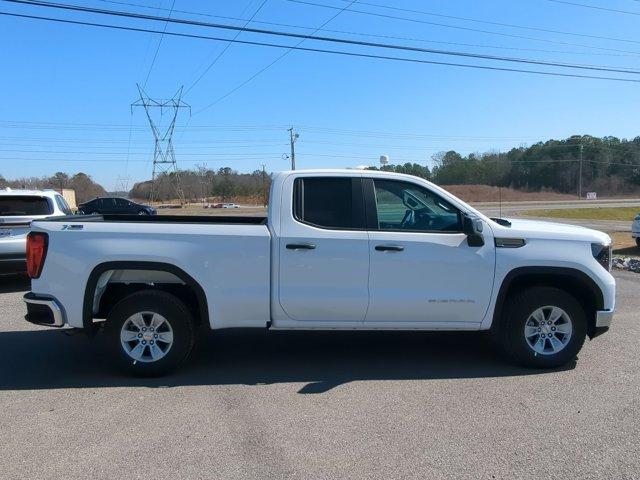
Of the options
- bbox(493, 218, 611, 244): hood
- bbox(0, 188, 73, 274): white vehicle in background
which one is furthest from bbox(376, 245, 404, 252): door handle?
bbox(0, 188, 73, 274): white vehicle in background

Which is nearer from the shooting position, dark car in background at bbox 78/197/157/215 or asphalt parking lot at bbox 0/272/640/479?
asphalt parking lot at bbox 0/272/640/479

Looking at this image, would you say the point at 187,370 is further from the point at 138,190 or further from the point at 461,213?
the point at 138,190

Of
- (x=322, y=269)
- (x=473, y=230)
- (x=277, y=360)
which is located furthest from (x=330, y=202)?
(x=277, y=360)

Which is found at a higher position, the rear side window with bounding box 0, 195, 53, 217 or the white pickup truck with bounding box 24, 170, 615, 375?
the rear side window with bounding box 0, 195, 53, 217

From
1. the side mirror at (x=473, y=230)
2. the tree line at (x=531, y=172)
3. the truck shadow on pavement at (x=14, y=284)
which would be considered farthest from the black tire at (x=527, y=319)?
the tree line at (x=531, y=172)

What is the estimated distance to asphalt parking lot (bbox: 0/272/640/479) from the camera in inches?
142

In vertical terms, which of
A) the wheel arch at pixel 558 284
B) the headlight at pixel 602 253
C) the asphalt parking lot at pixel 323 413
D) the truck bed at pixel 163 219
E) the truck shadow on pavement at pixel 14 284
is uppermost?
the truck bed at pixel 163 219

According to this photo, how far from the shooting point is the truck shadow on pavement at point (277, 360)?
5230 mm

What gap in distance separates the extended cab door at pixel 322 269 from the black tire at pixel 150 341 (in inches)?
36.9

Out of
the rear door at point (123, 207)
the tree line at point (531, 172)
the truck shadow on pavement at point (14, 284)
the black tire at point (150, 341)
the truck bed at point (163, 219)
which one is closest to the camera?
the black tire at point (150, 341)

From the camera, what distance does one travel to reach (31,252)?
205 inches

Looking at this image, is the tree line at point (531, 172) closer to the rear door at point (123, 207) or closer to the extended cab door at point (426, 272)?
the rear door at point (123, 207)

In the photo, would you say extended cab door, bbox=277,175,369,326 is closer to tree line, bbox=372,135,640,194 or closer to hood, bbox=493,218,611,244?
hood, bbox=493,218,611,244

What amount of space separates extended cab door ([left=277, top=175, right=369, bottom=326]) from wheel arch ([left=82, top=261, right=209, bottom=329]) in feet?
2.45
